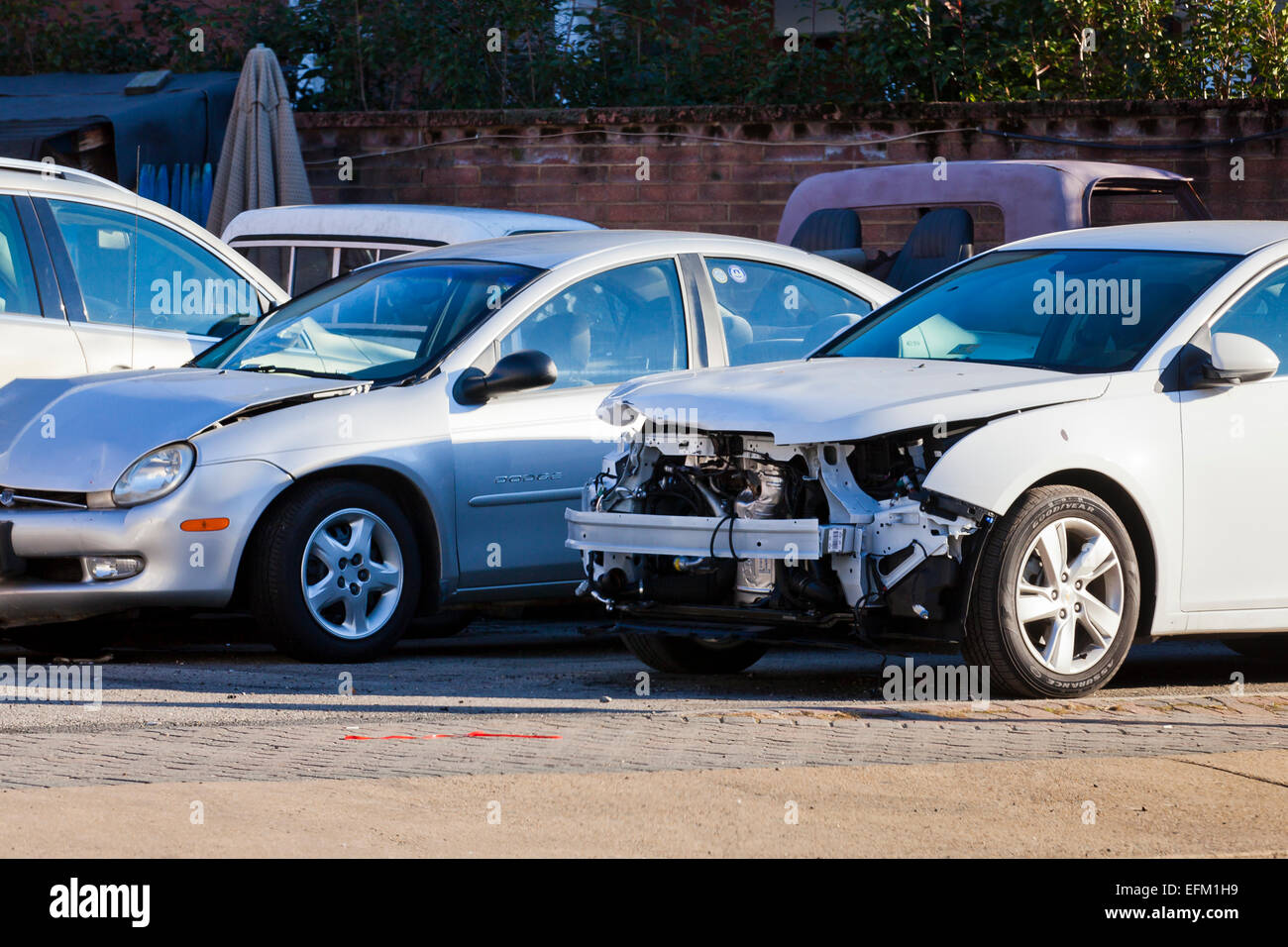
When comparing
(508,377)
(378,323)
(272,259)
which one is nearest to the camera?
(508,377)

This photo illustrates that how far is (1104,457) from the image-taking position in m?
6.82

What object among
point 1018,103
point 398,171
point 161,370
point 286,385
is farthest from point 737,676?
point 398,171

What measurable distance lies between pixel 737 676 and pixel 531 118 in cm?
859

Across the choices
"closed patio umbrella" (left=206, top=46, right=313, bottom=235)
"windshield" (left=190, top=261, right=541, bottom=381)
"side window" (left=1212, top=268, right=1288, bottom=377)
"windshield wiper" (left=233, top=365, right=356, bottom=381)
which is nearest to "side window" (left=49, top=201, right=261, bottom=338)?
"windshield" (left=190, top=261, right=541, bottom=381)

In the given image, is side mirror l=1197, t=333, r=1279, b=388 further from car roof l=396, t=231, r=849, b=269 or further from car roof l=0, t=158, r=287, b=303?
car roof l=0, t=158, r=287, b=303

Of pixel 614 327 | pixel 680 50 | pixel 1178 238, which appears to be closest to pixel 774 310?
pixel 614 327

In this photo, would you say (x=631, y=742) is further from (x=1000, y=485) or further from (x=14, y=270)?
(x=14, y=270)

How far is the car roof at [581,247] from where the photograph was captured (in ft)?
28.4

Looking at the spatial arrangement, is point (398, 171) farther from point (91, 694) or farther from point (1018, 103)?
point (91, 694)

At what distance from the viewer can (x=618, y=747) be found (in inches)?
240

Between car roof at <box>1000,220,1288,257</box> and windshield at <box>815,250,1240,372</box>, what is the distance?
5cm

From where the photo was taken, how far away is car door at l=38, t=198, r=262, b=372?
9.48 m

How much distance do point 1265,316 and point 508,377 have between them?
9.49ft

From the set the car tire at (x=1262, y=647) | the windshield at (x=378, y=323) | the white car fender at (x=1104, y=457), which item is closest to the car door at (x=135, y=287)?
the windshield at (x=378, y=323)
